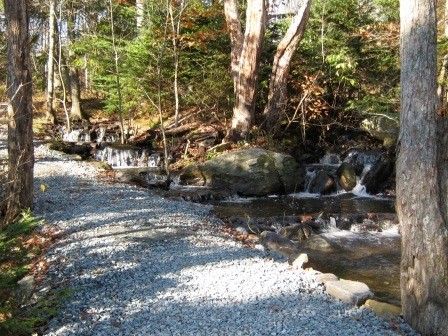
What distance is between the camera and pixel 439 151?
4.51m

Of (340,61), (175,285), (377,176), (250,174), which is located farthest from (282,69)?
(175,285)

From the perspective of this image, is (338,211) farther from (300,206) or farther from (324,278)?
(324,278)

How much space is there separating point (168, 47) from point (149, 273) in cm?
1205

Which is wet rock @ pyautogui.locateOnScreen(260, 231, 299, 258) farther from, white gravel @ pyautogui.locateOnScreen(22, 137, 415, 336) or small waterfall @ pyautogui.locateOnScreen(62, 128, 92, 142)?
small waterfall @ pyautogui.locateOnScreen(62, 128, 92, 142)

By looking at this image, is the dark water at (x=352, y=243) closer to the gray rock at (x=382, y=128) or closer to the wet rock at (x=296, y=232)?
the wet rock at (x=296, y=232)

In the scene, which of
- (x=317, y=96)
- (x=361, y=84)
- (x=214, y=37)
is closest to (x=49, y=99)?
(x=214, y=37)

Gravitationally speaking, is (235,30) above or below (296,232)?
above

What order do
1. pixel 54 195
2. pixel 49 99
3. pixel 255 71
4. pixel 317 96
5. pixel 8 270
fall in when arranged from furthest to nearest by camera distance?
pixel 49 99 → pixel 317 96 → pixel 255 71 → pixel 54 195 → pixel 8 270

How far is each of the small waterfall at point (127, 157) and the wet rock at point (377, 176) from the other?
7.02m

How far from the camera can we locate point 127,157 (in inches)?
632

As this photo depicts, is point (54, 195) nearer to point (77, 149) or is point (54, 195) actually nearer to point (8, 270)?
point (8, 270)

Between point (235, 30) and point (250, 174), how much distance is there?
5.51 m

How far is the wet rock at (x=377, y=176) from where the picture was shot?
13203mm

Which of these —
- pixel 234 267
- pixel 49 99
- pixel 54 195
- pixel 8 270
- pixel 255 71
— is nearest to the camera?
pixel 8 270
